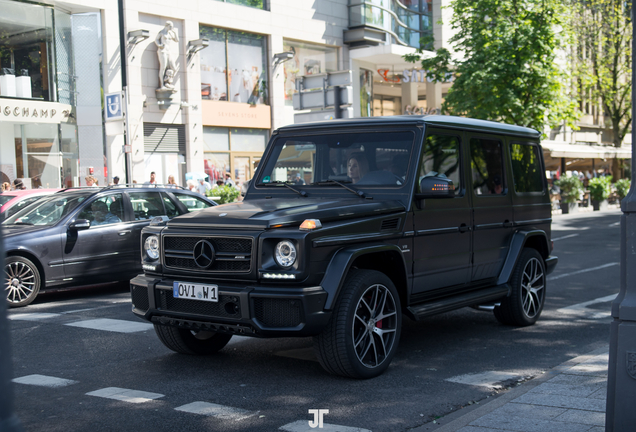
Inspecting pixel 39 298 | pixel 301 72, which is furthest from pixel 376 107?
pixel 39 298

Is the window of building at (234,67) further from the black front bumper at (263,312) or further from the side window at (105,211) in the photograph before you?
the black front bumper at (263,312)

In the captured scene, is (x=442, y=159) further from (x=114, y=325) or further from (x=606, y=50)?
A: (x=606, y=50)

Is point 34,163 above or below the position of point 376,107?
below

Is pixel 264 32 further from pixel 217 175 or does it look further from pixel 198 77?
pixel 217 175

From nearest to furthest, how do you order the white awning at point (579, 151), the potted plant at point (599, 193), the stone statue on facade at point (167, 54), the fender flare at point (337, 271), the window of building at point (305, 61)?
1. the fender flare at point (337, 271)
2. the stone statue on facade at point (167, 54)
3. the window of building at point (305, 61)
4. the potted plant at point (599, 193)
5. the white awning at point (579, 151)

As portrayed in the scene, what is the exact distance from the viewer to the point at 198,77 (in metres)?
27.6

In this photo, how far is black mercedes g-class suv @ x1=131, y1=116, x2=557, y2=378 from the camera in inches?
198

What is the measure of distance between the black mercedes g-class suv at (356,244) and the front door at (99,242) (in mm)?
4213

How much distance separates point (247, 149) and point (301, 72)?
4878 mm

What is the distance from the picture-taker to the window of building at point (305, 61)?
1243 inches

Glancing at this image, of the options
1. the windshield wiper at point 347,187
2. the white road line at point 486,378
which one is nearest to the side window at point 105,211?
the windshield wiper at point 347,187

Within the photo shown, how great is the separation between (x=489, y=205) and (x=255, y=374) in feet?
9.77

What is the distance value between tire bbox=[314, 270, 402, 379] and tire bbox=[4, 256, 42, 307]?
564 cm

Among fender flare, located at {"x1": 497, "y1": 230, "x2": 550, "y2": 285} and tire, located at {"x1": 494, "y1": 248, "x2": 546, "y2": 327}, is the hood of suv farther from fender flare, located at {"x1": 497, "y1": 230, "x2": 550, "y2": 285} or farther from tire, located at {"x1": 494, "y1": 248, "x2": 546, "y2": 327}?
tire, located at {"x1": 494, "y1": 248, "x2": 546, "y2": 327}
